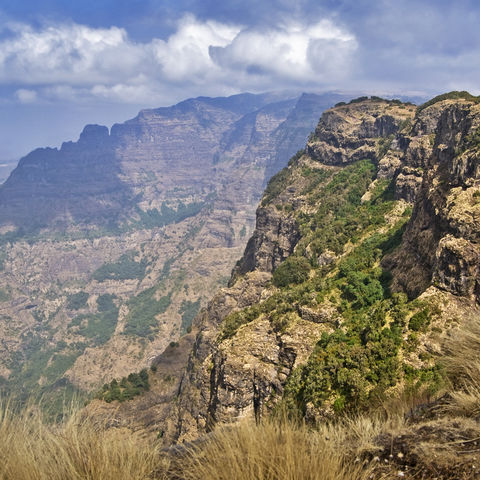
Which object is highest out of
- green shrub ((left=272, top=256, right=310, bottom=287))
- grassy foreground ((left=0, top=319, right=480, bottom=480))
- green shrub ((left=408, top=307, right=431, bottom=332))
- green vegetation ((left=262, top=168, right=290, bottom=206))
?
green vegetation ((left=262, top=168, right=290, bottom=206))

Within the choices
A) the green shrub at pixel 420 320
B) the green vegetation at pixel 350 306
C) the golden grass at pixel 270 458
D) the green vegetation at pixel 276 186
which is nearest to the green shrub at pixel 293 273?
the green vegetation at pixel 350 306

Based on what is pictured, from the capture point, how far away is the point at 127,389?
75.2 metres

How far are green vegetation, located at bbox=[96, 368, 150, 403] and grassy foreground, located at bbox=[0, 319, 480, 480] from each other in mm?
74029

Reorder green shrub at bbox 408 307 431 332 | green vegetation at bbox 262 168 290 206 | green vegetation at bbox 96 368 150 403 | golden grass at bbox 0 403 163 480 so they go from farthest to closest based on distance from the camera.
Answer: green vegetation at bbox 262 168 290 206
green vegetation at bbox 96 368 150 403
green shrub at bbox 408 307 431 332
golden grass at bbox 0 403 163 480

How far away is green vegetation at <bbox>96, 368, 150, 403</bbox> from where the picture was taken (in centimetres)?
7162

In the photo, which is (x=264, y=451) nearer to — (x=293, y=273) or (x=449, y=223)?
(x=449, y=223)

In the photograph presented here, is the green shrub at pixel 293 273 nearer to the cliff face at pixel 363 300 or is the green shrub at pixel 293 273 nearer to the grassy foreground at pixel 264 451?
the cliff face at pixel 363 300

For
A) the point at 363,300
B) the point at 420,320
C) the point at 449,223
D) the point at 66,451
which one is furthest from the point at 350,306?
the point at 66,451

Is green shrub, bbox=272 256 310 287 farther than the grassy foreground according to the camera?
Yes

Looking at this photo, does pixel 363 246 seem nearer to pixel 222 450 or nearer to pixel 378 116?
pixel 222 450

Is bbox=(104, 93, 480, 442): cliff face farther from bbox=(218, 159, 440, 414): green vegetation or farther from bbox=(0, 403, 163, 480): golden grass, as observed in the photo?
bbox=(0, 403, 163, 480): golden grass

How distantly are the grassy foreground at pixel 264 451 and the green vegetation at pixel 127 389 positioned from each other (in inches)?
2915

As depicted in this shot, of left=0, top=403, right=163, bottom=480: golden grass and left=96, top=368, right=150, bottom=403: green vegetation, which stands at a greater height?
left=0, top=403, right=163, bottom=480: golden grass

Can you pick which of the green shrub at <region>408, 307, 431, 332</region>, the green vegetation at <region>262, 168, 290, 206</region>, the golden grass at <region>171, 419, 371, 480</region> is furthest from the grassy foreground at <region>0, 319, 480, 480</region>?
the green vegetation at <region>262, 168, 290, 206</region>
